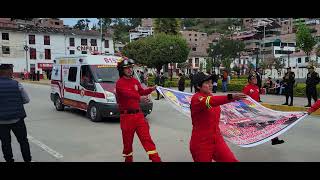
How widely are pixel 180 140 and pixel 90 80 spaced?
16.4ft

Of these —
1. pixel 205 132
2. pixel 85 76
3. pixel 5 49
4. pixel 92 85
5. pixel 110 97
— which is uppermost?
pixel 5 49

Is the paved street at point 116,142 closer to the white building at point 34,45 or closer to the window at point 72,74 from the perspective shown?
the window at point 72,74

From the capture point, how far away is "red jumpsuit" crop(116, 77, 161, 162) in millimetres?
6918

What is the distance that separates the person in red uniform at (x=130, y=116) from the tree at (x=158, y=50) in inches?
2036

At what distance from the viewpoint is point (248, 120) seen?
7.54 meters

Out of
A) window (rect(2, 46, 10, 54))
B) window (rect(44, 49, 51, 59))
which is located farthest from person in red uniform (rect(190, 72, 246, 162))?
window (rect(2, 46, 10, 54))

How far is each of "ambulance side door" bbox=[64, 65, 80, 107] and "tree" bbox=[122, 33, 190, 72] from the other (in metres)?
43.3

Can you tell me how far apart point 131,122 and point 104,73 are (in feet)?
24.6

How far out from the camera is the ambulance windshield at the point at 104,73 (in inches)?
553

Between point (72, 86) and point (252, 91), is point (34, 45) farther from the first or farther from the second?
point (252, 91)

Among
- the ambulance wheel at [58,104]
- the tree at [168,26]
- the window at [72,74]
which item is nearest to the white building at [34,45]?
the tree at [168,26]

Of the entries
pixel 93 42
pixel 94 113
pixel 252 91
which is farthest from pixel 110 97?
pixel 93 42
